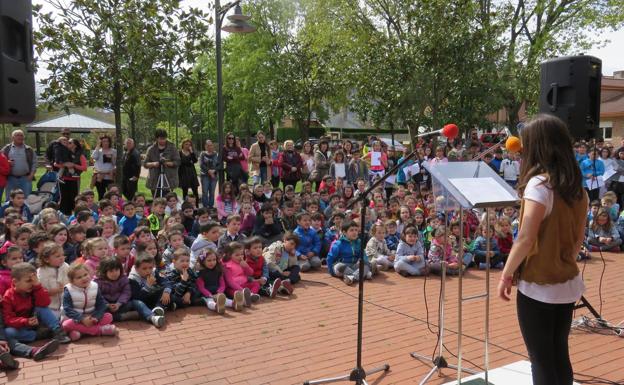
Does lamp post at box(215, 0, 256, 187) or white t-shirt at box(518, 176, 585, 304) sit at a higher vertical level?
lamp post at box(215, 0, 256, 187)

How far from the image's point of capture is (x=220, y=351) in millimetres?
4742

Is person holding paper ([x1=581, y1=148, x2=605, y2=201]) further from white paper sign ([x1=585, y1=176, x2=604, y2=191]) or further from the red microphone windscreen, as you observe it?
the red microphone windscreen

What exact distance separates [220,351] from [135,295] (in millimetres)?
1590

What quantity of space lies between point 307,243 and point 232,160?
146 inches

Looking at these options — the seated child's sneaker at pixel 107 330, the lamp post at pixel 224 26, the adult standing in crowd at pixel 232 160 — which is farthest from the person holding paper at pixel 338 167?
the seated child's sneaker at pixel 107 330

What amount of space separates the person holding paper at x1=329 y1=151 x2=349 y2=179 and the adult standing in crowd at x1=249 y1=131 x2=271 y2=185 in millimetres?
1474

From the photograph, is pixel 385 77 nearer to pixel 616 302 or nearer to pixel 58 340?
pixel 616 302

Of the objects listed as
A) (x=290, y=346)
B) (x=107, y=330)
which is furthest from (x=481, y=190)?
(x=107, y=330)

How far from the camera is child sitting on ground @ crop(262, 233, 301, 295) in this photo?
23.1 feet

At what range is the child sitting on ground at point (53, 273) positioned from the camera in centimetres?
533

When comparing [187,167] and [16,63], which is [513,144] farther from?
[187,167]

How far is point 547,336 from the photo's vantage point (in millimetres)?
2812

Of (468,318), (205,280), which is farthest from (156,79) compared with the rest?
(468,318)

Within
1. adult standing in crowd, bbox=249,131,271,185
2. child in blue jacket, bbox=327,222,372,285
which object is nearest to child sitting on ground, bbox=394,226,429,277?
child in blue jacket, bbox=327,222,372,285
